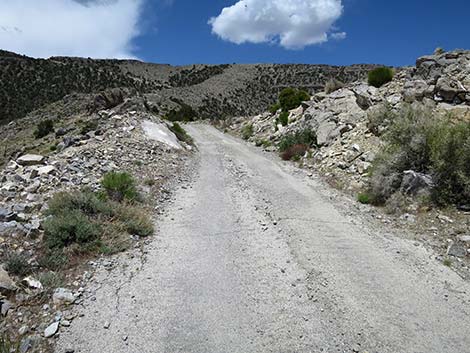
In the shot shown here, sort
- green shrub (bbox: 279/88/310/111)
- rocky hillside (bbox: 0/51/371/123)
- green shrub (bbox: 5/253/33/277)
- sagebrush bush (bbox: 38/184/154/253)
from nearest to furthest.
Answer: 1. green shrub (bbox: 5/253/33/277)
2. sagebrush bush (bbox: 38/184/154/253)
3. green shrub (bbox: 279/88/310/111)
4. rocky hillside (bbox: 0/51/371/123)

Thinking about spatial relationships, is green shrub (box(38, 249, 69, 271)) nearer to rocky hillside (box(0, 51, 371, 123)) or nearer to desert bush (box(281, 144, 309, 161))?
desert bush (box(281, 144, 309, 161))

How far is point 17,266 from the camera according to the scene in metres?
5.61

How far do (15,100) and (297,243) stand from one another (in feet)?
184

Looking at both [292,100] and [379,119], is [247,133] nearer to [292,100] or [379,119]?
[292,100]

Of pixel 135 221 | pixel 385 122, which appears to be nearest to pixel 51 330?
pixel 135 221

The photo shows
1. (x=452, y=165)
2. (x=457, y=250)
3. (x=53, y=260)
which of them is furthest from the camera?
(x=452, y=165)

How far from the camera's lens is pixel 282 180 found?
1277 cm

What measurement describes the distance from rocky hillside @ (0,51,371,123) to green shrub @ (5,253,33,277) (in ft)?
128

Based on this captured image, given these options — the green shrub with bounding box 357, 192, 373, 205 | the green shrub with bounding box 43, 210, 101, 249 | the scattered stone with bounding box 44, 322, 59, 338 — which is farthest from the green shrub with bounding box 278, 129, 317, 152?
the scattered stone with bounding box 44, 322, 59, 338

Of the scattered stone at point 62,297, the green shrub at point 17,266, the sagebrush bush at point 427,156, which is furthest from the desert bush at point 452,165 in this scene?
the green shrub at point 17,266

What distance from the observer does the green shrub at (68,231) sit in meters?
6.44

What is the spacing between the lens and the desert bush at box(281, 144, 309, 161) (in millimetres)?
16828

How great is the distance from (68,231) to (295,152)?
472 inches

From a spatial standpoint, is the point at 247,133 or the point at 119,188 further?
the point at 247,133
